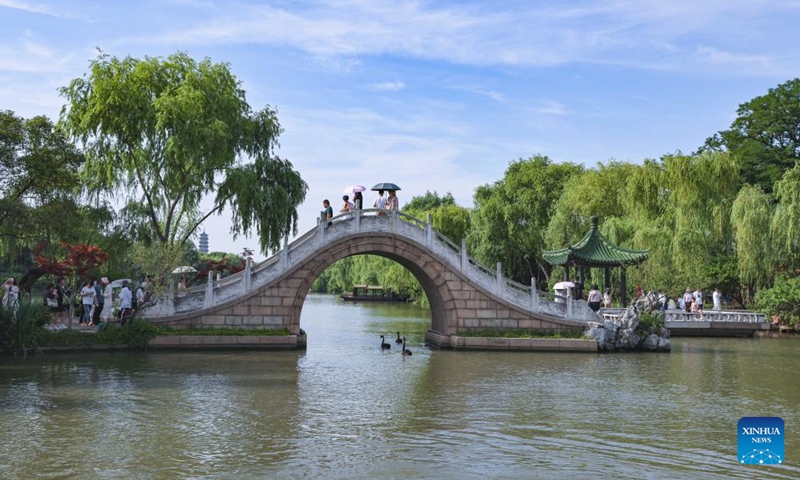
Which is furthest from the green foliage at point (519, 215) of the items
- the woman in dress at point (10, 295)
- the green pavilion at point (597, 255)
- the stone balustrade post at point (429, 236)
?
the woman in dress at point (10, 295)

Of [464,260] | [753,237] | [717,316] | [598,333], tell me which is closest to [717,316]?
[717,316]

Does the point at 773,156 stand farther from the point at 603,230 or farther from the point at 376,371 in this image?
the point at 376,371

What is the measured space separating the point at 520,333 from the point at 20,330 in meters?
13.9

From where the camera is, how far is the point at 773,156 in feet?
134

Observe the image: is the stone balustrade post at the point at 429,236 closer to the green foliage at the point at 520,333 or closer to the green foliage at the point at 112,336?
the green foliage at the point at 520,333

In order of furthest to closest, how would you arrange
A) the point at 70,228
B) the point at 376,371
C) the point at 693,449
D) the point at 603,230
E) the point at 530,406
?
1. the point at 603,230
2. the point at 70,228
3. the point at 376,371
4. the point at 530,406
5. the point at 693,449

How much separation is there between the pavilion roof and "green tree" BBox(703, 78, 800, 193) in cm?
1709

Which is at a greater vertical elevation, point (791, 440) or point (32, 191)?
point (32, 191)

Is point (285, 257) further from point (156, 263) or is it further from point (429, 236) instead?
point (429, 236)

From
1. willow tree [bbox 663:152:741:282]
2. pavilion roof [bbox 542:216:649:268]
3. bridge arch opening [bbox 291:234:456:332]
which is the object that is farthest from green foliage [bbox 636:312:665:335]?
willow tree [bbox 663:152:741:282]

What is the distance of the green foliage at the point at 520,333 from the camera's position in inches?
933

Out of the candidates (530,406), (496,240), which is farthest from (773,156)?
(530,406)

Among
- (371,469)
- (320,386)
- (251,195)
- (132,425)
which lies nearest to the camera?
(371,469)

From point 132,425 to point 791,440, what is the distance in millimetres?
10132
